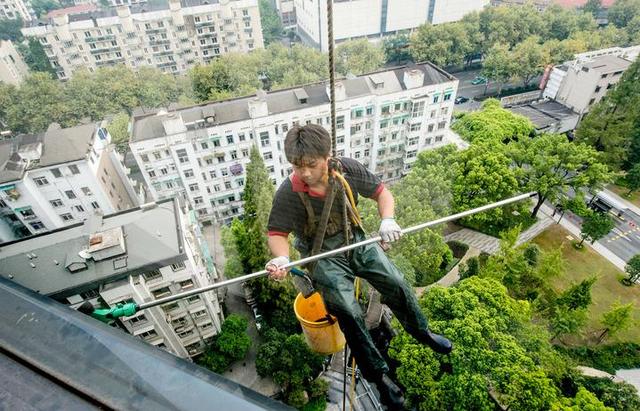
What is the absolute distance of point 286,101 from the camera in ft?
72.1

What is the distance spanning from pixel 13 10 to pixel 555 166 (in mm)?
79135

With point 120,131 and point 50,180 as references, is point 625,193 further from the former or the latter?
point 120,131

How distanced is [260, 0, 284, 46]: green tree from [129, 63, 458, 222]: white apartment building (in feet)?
119

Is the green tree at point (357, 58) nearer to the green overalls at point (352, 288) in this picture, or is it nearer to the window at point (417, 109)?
the window at point (417, 109)

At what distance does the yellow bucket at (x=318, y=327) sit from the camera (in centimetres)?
482

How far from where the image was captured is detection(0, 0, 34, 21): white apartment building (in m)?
56.6

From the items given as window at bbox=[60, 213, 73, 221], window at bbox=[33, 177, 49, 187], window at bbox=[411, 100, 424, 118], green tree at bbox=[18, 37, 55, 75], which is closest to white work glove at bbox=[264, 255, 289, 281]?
window at bbox=[33, 177, 49, 187]

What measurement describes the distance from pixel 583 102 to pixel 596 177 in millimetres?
14394

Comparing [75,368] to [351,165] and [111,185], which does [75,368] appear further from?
[111,185]

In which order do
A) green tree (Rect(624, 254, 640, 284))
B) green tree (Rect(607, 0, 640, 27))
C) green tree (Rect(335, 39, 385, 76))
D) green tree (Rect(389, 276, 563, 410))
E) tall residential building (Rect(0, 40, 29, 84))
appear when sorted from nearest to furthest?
green tree (Rect(389, 276, 563, 410)), green tree (Rect(624, 254, 640, 284)), green tree (Rect(335, 39, 385, 76)), tall residential building (Rect(0, 40, 29, 84)), green tree (Rect(607, 0, 640, 27))

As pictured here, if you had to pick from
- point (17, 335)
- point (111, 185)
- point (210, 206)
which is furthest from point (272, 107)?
point (17, 335)

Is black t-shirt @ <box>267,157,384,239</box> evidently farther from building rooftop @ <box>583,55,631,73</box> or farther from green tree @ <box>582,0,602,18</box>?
green tree @ <box>582,0,602,18</box>

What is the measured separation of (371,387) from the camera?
14.9 meters

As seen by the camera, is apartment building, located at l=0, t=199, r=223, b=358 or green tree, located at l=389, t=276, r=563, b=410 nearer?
green tree, located at l=389, t=276, r=563, b=410
